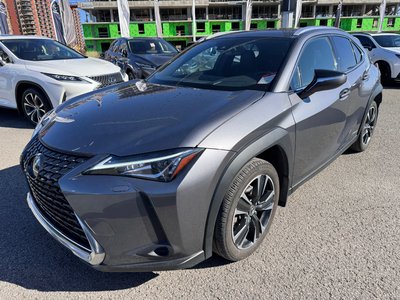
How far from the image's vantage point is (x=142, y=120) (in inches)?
81.2

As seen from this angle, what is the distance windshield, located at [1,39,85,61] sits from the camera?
6.08 meters

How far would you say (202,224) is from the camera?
184 cm

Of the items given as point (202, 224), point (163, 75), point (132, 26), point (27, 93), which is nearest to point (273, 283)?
point (202, 224)

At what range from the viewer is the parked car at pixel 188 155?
5.65ft

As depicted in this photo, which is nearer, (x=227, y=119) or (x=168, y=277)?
(x=227, y=119)

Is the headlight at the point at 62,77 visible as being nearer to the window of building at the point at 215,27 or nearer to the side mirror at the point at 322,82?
the side mirror at the point at 322,82

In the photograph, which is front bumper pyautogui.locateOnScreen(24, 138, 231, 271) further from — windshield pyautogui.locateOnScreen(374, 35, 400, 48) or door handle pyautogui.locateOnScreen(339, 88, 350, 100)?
windshield pyautogui.locateOnScreen(374, 35, 400, 48)

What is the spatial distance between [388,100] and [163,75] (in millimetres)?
6925

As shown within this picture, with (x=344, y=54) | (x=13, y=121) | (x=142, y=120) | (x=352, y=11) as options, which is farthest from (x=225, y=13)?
(x=142, y=120)

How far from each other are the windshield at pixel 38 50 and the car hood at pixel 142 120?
14.0ft

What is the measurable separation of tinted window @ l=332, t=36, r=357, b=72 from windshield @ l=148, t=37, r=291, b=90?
0.88 meters

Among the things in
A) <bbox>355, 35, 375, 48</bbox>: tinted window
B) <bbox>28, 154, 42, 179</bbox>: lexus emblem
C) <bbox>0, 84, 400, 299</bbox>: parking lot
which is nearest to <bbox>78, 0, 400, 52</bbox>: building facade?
<bbox>355, 35, 375, 48</bbox>: tinted window

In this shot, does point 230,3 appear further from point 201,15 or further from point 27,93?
point 27,93

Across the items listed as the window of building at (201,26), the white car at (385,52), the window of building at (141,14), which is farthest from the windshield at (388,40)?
the window of building at (141,14)
